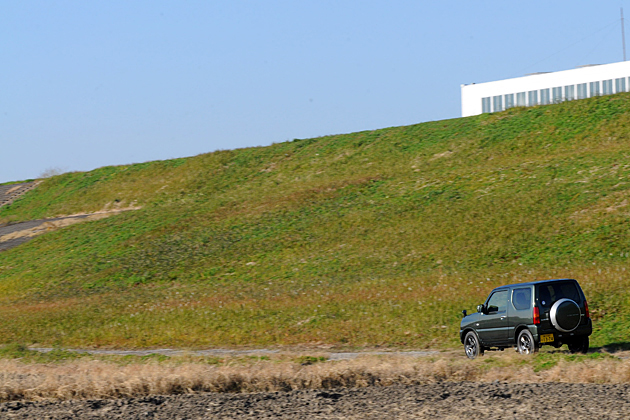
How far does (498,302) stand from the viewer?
17.0m

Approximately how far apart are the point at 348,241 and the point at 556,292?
72.5 feet

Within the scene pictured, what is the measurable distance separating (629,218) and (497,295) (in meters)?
17.1

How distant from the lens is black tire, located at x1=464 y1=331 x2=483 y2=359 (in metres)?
17.3

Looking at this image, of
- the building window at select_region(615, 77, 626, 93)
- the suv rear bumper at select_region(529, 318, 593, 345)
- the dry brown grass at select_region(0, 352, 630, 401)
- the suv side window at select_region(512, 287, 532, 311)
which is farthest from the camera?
A: the building window at select_region(615, 77, 626, 93)

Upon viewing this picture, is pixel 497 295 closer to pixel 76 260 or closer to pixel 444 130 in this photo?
pixel 76 260

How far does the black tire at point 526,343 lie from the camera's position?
15694 millimetres

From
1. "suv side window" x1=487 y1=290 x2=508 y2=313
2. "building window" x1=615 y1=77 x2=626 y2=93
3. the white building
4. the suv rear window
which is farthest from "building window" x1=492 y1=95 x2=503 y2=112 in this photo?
the suv rear window

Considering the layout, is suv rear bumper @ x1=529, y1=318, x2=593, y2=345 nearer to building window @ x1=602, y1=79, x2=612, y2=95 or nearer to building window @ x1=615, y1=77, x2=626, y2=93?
building window @ x1=615, y1=77, x2=626, y2=93

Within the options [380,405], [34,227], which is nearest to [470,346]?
[380,405]

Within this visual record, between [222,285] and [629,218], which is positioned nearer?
[629,218]

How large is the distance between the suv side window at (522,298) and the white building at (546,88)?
69.4m

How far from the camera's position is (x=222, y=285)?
3412 cm

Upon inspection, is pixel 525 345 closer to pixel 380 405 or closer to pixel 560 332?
pixel 560 332

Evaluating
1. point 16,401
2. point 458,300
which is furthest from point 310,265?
point 16,401
